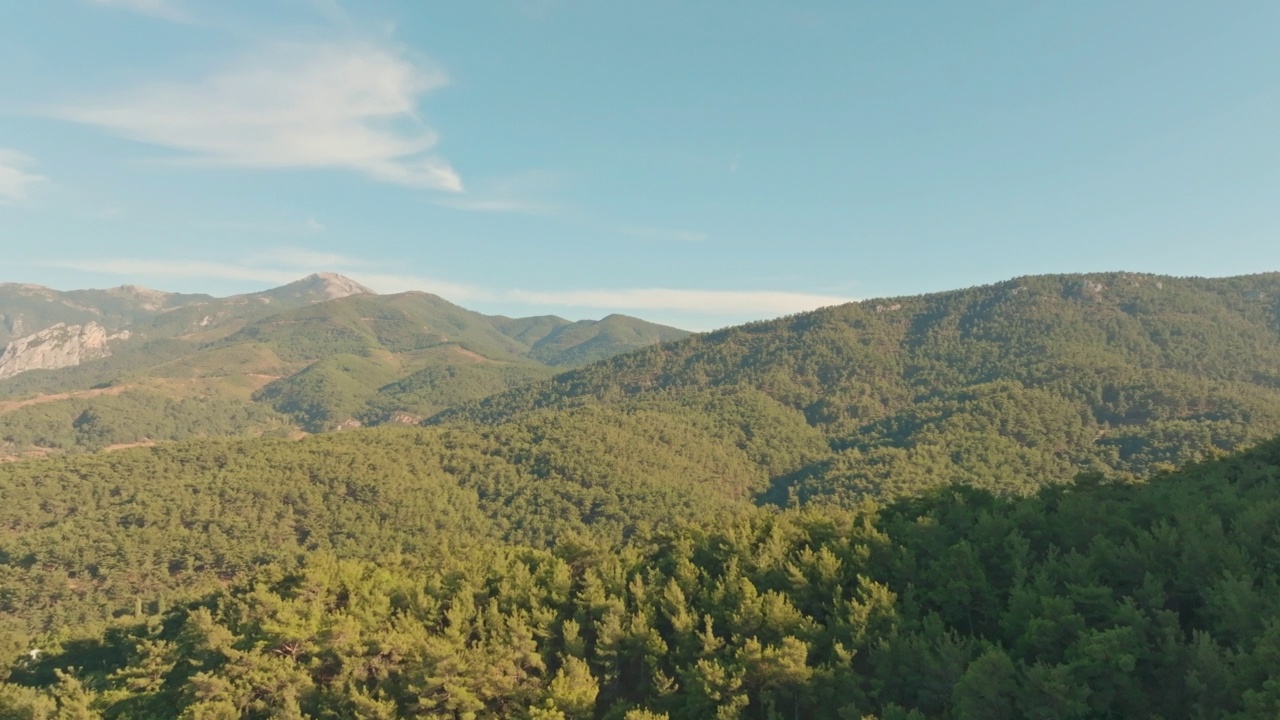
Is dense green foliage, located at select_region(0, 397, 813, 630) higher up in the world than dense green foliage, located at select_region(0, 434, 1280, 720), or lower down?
lower down

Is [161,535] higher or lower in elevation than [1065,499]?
lower

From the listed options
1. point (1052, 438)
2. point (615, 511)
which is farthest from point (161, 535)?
point (1052, 438)

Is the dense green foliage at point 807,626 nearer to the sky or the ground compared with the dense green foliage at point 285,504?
nearer to the sky

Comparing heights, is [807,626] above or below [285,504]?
above

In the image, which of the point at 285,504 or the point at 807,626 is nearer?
the point at 807,626

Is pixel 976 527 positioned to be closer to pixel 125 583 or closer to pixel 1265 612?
pixel 1265 612

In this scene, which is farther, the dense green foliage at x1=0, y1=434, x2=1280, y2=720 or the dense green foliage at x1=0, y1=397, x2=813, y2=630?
the dense green foliage at x1=0, y1=397, x2=813, y2=630

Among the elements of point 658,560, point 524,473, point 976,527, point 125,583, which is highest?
point 976,527

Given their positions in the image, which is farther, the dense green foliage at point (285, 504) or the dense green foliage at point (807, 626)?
the dense green foliage at point (285, 504)
